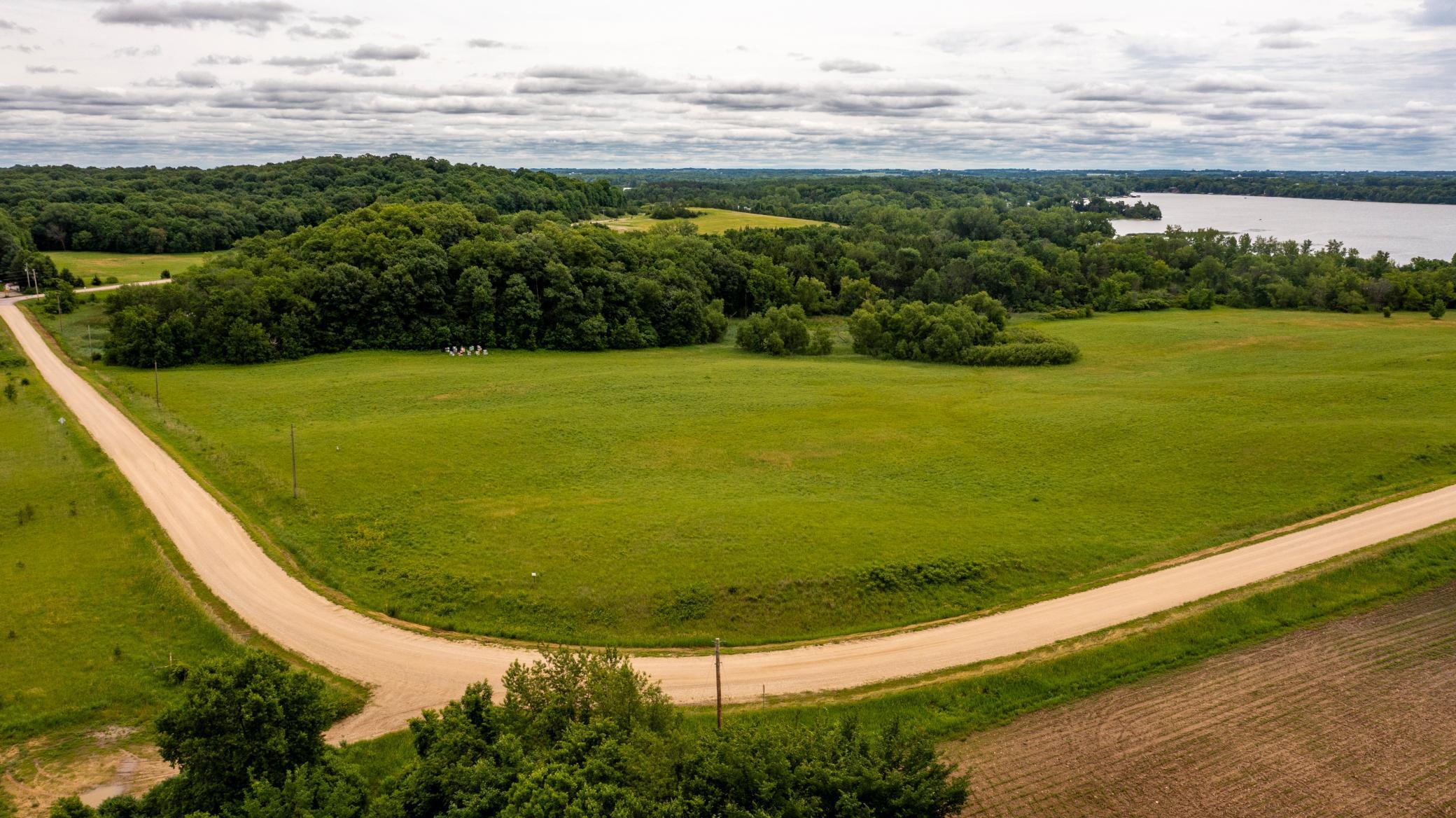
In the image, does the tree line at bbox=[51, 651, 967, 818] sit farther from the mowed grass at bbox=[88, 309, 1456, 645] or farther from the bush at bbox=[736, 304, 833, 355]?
the bush at bbox=[736, 304, 833, 355]

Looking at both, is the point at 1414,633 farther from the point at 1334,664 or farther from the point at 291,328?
the point at 291,328

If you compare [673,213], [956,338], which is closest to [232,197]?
[673,213]

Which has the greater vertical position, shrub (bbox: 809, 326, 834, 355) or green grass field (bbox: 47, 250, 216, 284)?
green grass field (bbox: 47, 250, 216, 284)

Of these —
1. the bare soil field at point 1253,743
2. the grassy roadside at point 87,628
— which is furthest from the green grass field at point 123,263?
the bare soil field at point 1253,743

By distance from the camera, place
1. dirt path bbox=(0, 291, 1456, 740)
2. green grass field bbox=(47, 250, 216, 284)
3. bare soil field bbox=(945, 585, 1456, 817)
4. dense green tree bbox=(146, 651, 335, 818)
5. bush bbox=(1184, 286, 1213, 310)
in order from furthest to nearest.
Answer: bush bbox=(1184, 286, 1213, 310) < green grass field bbox=(47, 250, 216, 284) < dirt path bbox=(0, 291, 1456, 740) < bare soil field bbox=(945, 585, 1456, 817) < dense green tree bbox=(146, 651, 335, 818)

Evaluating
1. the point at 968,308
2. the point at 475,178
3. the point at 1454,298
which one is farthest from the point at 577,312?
the point at 1454,298

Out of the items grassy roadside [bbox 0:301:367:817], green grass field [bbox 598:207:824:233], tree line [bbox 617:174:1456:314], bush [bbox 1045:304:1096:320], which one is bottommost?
grassy roadside [bbox 0:301:367:817]

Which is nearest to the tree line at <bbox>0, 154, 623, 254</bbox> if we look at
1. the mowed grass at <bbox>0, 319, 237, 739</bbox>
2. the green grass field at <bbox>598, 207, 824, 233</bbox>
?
the green grass field at <bbox>598, 207, 824, 233</bbox>

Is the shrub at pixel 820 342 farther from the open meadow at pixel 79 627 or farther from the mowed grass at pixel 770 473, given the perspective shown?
the open meadow at pixel 79 627
